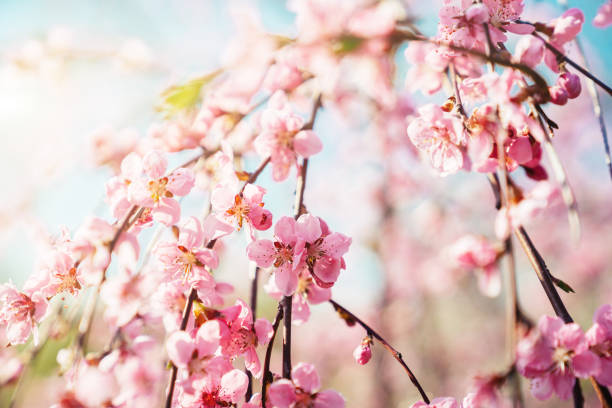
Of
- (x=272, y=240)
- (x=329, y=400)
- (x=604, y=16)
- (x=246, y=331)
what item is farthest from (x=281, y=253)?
(x=604, y=16)

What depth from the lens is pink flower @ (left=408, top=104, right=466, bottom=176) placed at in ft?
2.34

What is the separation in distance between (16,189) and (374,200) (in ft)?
9.13

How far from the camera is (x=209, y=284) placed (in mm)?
655

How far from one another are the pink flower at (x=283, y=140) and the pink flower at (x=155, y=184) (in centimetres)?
17

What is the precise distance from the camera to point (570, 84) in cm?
67

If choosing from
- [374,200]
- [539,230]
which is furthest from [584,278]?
[374,200]

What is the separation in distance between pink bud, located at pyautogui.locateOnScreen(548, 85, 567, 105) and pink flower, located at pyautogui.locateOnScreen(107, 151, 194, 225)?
24.8 inches

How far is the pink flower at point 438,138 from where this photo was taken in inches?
28.1

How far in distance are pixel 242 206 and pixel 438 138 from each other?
40 cm

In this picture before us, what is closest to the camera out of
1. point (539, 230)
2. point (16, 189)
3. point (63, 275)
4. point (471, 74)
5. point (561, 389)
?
point (561, 389)

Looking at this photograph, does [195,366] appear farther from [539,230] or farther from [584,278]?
[584,278]

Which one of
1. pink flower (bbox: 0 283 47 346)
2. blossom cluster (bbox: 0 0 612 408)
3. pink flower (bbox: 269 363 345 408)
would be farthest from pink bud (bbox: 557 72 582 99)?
pink flower (bbox: 0 283 47 346)

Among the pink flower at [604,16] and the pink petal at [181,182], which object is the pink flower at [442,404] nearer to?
the pink petal at [181,182]

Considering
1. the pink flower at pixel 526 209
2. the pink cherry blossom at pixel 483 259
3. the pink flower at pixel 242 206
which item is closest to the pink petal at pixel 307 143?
the pink flower at pixel 242 206
